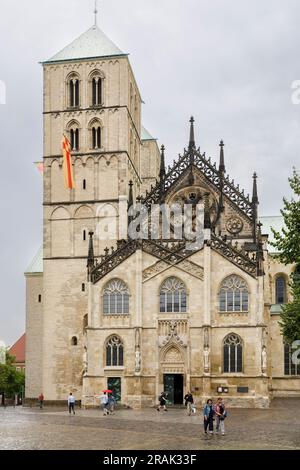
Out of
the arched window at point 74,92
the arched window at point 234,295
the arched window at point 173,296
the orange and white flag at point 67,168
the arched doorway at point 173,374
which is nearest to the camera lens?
the arched window at point 234,295

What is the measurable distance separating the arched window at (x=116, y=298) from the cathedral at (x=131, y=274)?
3.1 inches

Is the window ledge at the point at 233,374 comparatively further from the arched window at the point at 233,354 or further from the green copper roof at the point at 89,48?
the green copper roof at the point at 89,48

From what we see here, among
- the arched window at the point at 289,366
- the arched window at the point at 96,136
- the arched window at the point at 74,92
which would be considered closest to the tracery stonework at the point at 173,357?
the arched window at the point at 289,366

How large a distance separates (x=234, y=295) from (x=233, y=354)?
14.0 ft

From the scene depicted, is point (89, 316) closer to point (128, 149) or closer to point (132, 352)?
point (132, 352)

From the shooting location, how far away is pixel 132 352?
54.7 metres

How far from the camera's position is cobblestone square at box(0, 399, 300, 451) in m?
26.5

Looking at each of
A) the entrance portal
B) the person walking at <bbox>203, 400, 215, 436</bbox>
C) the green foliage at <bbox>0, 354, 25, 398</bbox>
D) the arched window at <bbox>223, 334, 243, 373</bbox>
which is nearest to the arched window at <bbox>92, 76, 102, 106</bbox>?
the arched window at <bbox>223, 334, 243, 373</bbox>

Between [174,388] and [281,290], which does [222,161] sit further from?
[174,388]

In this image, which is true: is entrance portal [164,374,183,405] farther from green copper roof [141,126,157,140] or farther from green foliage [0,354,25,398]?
green foliage [0,354,25,398]

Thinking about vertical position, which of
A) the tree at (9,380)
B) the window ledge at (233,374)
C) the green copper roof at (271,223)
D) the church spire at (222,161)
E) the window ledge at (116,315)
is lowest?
the tree at (9,380)

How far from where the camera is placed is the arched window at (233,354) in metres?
53.0

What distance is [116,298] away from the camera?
5600 cm
